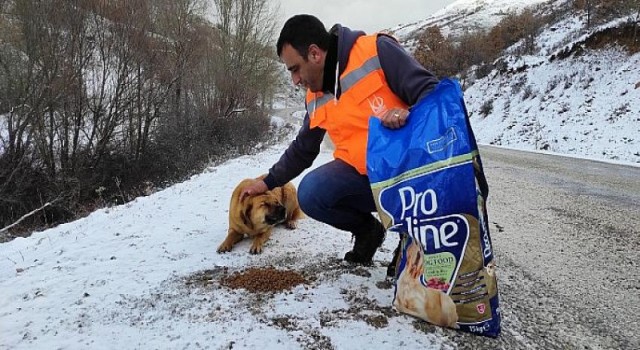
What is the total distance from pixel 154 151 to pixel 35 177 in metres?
4.28

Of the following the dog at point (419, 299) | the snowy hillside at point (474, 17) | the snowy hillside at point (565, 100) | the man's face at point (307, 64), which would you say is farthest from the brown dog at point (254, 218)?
the snowy hillside at point (474, 17)

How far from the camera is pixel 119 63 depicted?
13203mm

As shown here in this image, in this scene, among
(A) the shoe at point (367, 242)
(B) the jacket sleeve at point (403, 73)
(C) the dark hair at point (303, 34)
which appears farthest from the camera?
(A) the shoe at point (367, 242)

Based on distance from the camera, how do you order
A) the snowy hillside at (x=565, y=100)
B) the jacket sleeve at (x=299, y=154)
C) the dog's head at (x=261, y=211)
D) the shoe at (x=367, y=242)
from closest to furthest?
1. the shoe at (x=367, y=242)
2. the jacket sleeve at (x=299, y=154)
3. the dog's head at (x=261, y=211)
4. the snowy hillside at (x=565, y=100)

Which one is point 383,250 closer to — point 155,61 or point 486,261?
point 486,261

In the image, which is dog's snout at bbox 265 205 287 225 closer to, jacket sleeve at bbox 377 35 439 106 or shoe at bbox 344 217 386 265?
shoe at bbox 344 217 386 265

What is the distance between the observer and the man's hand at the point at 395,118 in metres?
2.02

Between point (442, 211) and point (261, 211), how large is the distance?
69.5 inches

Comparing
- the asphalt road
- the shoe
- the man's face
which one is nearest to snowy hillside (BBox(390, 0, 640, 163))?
the asphalt road

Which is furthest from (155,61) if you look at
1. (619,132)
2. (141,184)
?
(619,132)

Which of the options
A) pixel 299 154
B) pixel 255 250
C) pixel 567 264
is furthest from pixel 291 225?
pixel 567 264

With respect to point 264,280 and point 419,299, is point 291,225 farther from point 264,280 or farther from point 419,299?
point 419,299

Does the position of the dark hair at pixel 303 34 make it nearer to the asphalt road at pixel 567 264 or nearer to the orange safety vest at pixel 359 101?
the orange safety vest at pixel 359 101

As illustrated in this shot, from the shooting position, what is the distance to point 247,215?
3305 mm
